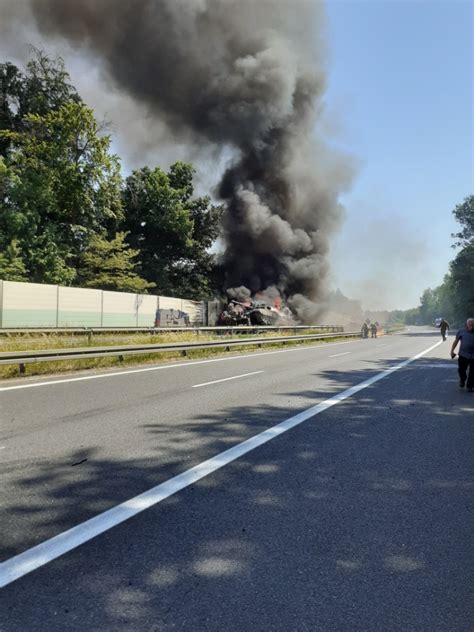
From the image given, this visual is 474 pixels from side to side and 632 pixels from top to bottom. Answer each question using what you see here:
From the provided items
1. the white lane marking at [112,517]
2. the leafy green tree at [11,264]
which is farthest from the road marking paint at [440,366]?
the leafy green tree at [11,264]

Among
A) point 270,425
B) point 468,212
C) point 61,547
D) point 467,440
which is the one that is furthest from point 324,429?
point 468,212

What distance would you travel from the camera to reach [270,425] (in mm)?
6047

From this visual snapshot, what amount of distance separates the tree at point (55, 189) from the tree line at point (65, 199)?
0.23ft

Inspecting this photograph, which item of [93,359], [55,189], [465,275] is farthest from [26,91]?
[465,275]

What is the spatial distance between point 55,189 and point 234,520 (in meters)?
35.7

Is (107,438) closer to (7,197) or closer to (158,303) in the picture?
(158,303)

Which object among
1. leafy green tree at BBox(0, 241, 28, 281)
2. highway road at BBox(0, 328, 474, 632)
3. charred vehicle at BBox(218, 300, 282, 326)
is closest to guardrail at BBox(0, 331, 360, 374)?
highway road at BBox(0, 328, 474, 632)

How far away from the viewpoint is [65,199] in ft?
115

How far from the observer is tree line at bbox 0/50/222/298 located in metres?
31.9

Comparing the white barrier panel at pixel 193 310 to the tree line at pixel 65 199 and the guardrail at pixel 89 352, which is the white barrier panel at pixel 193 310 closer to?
the tree line at pixel 65 199

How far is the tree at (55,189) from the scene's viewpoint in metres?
31.8

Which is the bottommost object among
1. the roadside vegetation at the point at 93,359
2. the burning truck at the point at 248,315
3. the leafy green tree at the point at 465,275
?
the roadside vegetation at the point at 93,359

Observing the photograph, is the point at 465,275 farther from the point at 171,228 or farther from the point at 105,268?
the point at 105,268

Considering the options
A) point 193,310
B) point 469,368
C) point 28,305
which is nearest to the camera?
point 469,368
